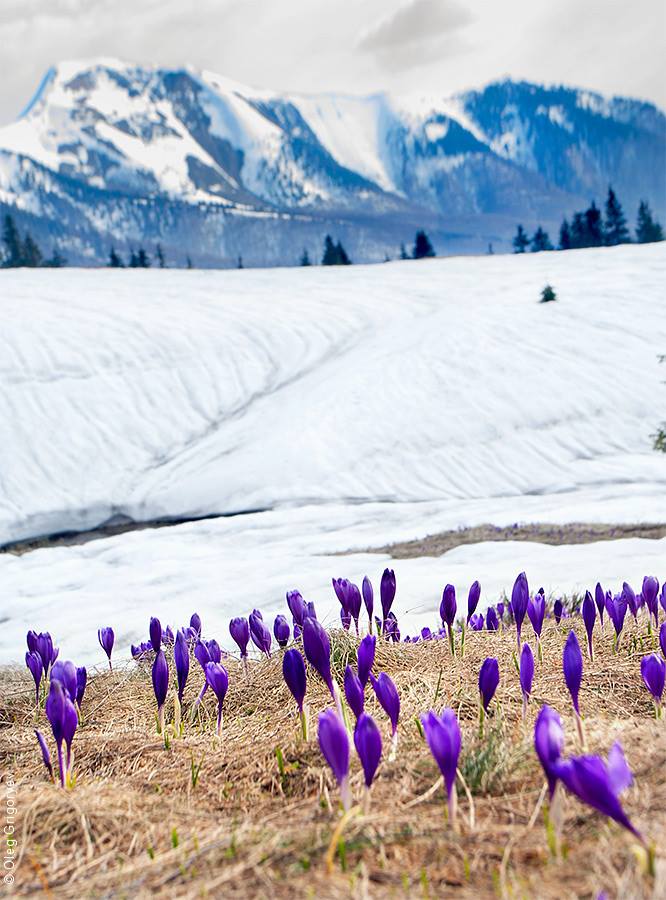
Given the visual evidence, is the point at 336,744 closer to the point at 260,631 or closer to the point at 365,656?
the point at 365,656

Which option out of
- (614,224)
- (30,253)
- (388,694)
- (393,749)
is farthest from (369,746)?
(30,253)

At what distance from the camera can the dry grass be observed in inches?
59.6

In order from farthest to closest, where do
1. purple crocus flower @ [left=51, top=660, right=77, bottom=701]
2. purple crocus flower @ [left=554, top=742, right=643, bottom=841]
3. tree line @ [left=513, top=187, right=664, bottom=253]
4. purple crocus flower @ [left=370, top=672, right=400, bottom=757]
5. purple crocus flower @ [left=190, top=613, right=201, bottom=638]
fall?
tree line @ [left=513, top=187, right=664, bottom=253]
purple crocus flower @ [left=190, top=613, right=201, bottom=638]
purple crocus flower @ [left=51, top=660, right=77, bottom=701]
purple crocus flower @ [left=370, top=672, right=400, bottom=757]
purple crocus flower @ [left=554, top=742, right=643, bottom=841]

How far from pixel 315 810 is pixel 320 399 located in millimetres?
15579

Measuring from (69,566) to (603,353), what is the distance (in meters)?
13.1

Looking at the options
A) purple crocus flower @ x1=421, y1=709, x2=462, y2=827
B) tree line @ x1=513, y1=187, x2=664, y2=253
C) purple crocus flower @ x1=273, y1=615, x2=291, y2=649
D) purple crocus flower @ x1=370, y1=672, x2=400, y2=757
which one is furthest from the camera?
tree line @ x1=513, y1=187, x2=664, y2=253

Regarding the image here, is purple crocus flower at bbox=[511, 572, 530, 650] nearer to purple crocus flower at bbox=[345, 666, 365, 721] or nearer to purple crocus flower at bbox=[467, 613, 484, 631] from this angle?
purple crocus flower at bbox=[345, 666, 365, 721]

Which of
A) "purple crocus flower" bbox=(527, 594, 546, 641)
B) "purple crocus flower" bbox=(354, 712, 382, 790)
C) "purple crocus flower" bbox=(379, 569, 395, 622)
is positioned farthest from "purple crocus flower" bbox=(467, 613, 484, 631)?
"purple crocus flower" bbox=(354, 712, 382, 790)

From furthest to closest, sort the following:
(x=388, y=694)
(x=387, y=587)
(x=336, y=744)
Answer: (x=387, y=587)
(x=388, y=694)
(x=336, y=744)

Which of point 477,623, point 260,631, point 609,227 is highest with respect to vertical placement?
point 609,227

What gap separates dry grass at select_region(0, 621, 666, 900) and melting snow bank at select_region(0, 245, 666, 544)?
7.78 meters

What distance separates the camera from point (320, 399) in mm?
17422

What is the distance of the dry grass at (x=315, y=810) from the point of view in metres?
1.51

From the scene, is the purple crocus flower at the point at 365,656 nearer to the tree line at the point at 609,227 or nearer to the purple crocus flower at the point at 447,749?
the purple crocus flower at the point at 447,749
